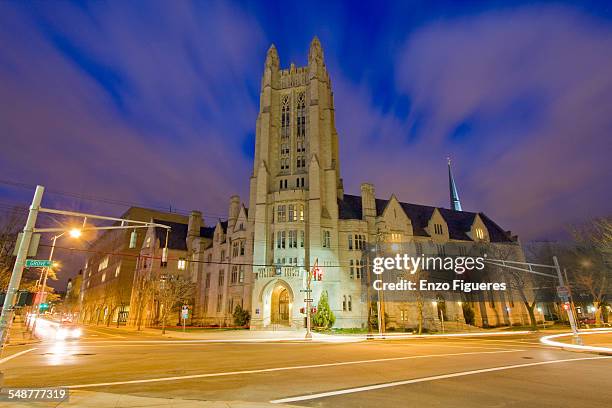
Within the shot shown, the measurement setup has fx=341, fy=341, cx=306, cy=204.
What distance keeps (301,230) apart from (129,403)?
40331 mm

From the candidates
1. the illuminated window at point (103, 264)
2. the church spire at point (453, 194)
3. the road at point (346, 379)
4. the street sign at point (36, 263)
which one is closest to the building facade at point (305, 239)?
the road at point (346, 379)

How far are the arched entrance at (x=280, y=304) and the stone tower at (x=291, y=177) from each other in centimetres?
18

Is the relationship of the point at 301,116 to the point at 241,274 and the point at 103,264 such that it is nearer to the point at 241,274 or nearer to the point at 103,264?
the point at 241,274

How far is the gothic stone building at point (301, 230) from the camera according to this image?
1827 inches

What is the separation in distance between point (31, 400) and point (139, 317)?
5856 centimetres

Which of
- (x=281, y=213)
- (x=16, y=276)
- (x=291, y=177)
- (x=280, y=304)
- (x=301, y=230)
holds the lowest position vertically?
(x=16, y=276)

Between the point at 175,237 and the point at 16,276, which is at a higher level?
the point at 175,237

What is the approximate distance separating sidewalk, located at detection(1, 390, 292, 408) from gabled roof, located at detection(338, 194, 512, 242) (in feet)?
146

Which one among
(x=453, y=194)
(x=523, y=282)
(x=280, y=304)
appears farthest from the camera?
(x=453, y=194)

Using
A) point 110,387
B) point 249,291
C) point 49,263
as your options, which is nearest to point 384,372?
point 110,387

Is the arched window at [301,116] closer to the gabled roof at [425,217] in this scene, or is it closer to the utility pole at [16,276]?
the gabled roof at [425,217]

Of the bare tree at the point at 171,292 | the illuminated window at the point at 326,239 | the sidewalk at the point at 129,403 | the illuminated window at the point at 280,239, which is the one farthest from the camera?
the illuminated window at the point at 326,239

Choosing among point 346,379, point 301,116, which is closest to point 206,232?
point 301,116

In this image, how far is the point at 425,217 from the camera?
61.8 metres
